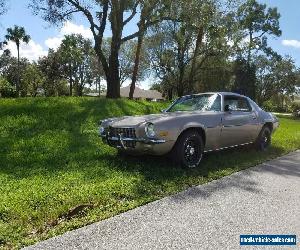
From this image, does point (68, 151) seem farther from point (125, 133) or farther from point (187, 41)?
point (187, 41)

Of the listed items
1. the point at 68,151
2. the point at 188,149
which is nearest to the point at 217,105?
the point at 188,149

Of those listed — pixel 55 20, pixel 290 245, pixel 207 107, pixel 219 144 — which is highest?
pixel 55 20

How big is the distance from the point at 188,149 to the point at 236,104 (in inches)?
91.3

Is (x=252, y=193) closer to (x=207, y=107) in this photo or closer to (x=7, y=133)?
(x=207, y=107)

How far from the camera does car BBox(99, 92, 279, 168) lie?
7094 mm

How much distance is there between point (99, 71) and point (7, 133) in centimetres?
6387

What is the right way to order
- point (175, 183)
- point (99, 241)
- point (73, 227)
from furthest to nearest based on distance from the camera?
point (175, 183) → point (73, 227) → point (99, 241)

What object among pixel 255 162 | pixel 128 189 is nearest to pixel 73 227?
pixel 128 189

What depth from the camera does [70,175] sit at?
22.0 feet

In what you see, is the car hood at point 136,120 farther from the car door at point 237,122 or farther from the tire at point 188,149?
the car door at point 237,122

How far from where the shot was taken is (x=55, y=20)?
20.7 meters

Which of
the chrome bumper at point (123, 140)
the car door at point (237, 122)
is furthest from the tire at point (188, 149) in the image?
the car door at point (237, 122)

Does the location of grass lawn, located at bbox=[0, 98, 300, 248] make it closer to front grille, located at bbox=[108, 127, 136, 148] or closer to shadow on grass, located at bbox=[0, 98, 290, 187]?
shadow on grass, located at bbox=[0, 98, 290, 187]

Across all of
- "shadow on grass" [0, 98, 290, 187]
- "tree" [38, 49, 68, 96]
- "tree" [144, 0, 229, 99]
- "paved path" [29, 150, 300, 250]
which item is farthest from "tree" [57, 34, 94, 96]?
"paved path" [29, 150, 300, 250]
